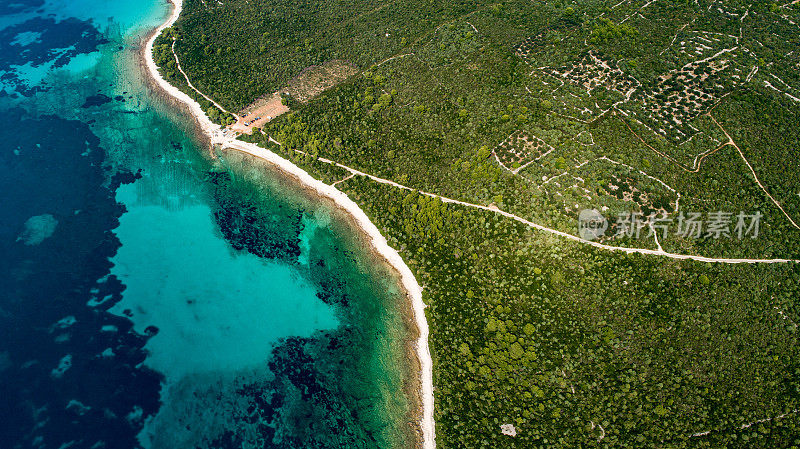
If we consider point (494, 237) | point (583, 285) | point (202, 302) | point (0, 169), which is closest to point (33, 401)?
point (202, 302)

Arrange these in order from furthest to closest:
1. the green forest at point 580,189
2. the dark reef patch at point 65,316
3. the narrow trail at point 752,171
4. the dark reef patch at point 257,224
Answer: the dark reef patch at point 257,224 < the narrow trail at point 752,171 < the dark reef patch at point 65,316 < the green forest at point 580,189

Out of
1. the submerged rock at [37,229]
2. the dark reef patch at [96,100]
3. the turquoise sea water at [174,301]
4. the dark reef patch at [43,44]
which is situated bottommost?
the turquoise sea water at [174,301]

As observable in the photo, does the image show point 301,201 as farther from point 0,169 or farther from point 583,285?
point 0,169

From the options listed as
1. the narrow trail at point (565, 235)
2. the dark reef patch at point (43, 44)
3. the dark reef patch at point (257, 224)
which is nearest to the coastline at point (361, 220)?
the narrow trail at point (565, 235)

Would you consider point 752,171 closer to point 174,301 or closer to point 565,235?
point 565,235

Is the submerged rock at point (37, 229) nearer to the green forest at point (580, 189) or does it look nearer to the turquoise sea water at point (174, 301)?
the turquoise sea water at point (174, 301)

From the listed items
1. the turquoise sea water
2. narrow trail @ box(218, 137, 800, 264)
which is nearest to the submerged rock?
the turquoise sea water

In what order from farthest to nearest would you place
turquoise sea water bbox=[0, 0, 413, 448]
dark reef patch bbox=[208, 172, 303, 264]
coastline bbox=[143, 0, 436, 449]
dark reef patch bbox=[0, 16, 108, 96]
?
dark reef patch bbox=[0, 16, 108, 96], dark reef patch bbox=[208, 172, 303, 264], coastline bbox=[143, 0, 436, 449], turquoise sea water bbox=[0, 0, 413, 448]

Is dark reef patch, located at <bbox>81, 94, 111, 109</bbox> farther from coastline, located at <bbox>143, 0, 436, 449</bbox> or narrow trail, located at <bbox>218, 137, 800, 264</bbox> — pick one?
narrow trail, located at <bbox>218, 137, 800, 264</bbox>
